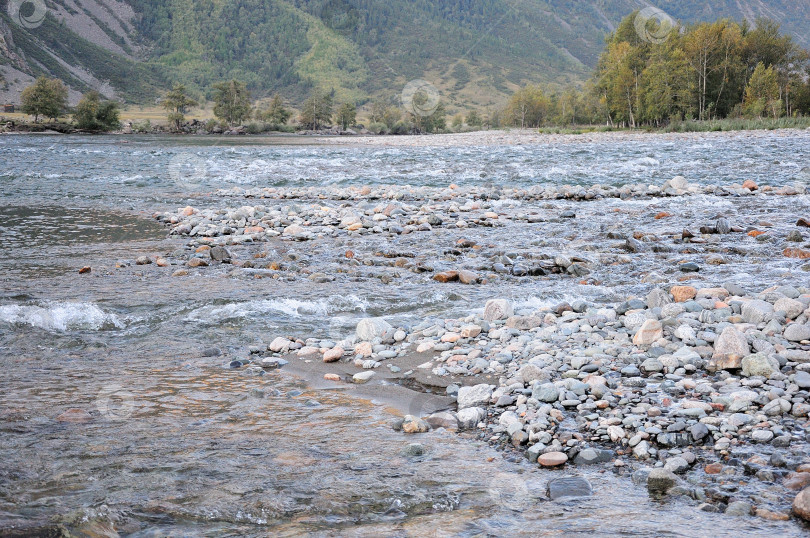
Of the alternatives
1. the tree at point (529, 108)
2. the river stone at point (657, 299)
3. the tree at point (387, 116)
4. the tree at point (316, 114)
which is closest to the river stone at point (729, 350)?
the river stone at point (657, 299)

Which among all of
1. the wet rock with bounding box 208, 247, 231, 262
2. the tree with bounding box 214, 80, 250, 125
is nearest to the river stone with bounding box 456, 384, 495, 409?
the wet rock with bounding box 208, 247, 231, 262

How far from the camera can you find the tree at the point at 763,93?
60031 millimetres

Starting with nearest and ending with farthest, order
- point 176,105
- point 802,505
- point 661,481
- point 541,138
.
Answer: point 802,505
point 661,481
point 541,138
point 176,105

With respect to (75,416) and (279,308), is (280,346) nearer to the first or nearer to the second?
(279,308)

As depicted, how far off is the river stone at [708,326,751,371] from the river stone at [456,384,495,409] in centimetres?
186

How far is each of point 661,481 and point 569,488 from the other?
545 mm

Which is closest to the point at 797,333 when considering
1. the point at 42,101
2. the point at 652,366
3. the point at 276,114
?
the point at 652,366

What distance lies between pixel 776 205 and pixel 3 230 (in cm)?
1858

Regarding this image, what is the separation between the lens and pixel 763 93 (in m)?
63.3

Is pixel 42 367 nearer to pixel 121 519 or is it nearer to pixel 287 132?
pixel 121 519

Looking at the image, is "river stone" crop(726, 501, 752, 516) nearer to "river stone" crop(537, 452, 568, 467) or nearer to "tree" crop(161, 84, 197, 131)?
"river stone" crop(537, 452, 568, 467)

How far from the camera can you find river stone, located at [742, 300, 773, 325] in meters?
5.73

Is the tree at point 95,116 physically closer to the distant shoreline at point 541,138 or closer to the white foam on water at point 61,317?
the distant shoreline at point 541,138

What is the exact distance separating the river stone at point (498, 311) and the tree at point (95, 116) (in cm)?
10227
